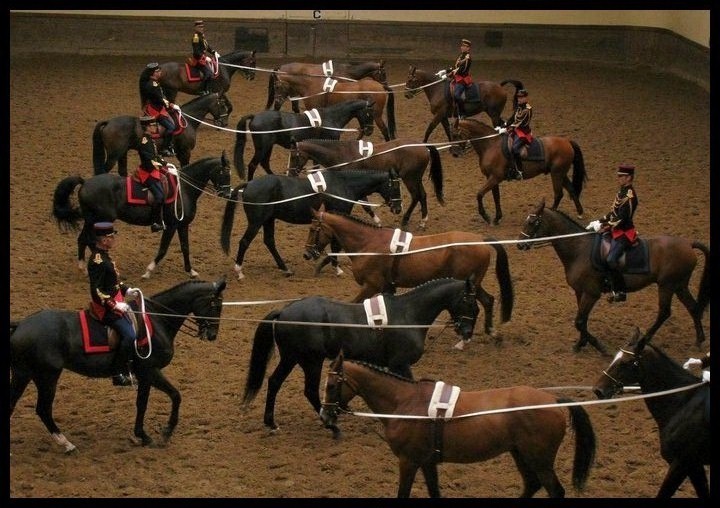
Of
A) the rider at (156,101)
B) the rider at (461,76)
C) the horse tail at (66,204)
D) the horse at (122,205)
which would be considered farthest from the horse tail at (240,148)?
the rider at (461,76)

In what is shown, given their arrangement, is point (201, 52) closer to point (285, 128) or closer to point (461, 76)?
point (285, 128)

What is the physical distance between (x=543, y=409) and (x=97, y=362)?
3.68m

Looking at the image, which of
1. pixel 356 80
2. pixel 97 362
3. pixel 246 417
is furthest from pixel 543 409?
pixel 356 80

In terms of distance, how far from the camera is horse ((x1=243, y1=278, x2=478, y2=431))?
372 inches

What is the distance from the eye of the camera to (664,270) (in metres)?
11.1

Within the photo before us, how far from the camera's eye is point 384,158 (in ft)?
46.7

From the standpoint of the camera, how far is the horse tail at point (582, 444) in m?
8.12

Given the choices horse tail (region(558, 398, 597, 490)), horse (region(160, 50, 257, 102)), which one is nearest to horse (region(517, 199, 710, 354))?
horse tail (region(558, 398, 597, 490))

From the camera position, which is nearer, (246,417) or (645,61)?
(246,417)

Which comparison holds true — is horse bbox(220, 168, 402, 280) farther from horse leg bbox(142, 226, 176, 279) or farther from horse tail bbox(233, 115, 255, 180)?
horse tail bbox(233, 115, 255, 180)

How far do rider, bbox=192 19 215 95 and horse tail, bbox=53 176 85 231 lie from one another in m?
5.82

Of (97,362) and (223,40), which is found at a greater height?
(223,40)

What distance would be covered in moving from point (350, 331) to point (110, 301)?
2.01m

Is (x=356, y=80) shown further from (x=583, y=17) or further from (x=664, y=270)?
(x=664, y=270)
